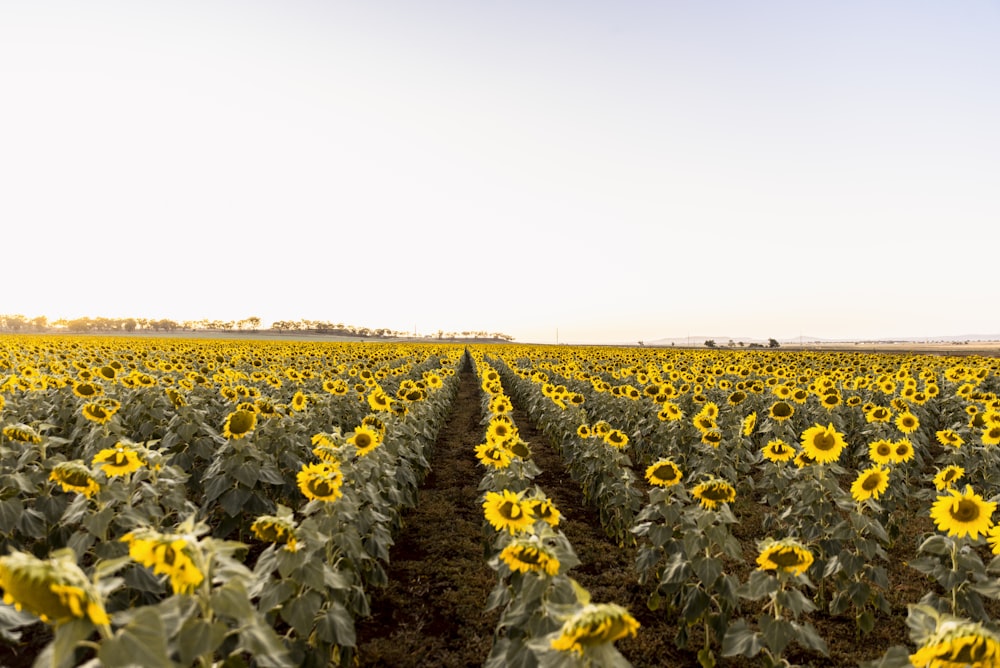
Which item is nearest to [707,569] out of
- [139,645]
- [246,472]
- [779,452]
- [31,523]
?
[779,452]

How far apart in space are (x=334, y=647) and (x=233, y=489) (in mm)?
2775

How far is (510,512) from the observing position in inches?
166

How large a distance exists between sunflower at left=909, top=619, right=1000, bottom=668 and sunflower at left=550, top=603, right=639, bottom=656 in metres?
1.39

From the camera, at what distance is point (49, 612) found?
1870mm

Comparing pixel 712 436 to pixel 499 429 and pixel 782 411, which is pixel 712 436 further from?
pixel 499 429

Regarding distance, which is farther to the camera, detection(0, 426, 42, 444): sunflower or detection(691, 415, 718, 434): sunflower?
detection(691, 415, 718, 434): sunflower

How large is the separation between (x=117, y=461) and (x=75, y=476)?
35 cm

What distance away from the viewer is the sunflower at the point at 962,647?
232 centimetres

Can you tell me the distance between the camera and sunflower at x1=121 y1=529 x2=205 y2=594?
2.33 meters

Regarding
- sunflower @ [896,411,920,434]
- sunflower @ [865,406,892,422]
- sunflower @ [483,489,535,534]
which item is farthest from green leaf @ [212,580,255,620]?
sunflower @ [896,411,920,434]

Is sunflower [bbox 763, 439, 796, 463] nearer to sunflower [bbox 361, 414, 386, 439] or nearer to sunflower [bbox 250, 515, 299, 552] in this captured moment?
sunflower [bbox 361, 414, 386, 439]

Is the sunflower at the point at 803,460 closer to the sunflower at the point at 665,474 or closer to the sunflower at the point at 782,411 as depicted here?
the sunflower at the point at 665,474

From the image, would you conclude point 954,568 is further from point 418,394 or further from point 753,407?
point 753,407

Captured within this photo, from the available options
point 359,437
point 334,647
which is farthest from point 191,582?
point 359,437
